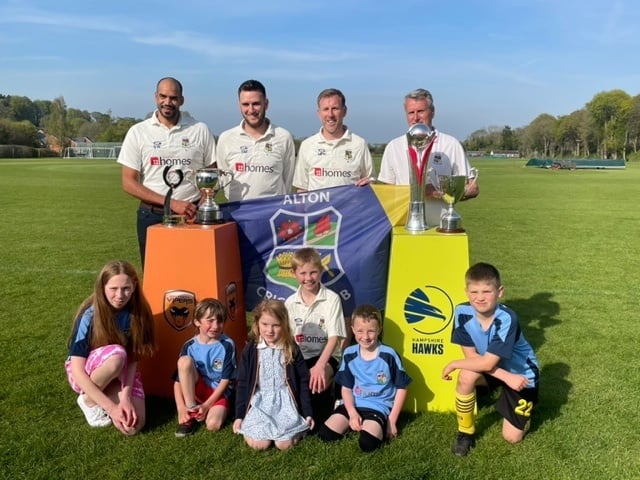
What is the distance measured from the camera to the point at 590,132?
107 meters

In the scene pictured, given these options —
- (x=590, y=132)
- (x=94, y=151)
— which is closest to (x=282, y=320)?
(x=94, y=151)

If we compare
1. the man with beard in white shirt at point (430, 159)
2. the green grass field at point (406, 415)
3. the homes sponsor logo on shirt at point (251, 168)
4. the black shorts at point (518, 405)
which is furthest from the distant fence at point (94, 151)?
the black shorts at point (518, 405)

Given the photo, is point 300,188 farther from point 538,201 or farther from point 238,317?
point 538,201

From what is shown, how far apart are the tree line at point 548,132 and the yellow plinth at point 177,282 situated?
Result: 101 m

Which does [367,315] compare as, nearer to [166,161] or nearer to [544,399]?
[544,399]

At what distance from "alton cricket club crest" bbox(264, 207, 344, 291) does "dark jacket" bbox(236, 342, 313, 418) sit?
41.0 inches

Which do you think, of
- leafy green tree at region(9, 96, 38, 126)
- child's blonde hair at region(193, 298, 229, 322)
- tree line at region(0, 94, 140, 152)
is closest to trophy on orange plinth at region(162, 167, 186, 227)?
child's blonde hair at region(193, 298, 229, 322)

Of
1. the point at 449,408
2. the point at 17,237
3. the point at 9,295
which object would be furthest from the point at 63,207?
the point at 449,408

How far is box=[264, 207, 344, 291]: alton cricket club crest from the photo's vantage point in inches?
179

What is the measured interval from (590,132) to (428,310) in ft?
384

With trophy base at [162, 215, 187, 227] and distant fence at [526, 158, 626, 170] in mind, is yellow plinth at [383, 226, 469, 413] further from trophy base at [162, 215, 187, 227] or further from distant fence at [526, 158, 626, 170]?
distant fence at [526, 158, 626, 170]

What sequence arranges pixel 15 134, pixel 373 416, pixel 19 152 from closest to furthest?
pixel 373 416, pixel 19 152, pixel 15 134

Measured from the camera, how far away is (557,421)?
149 inches

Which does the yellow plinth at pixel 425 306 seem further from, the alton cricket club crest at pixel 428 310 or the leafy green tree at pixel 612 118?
the leafy green tree at pixel 612 118
